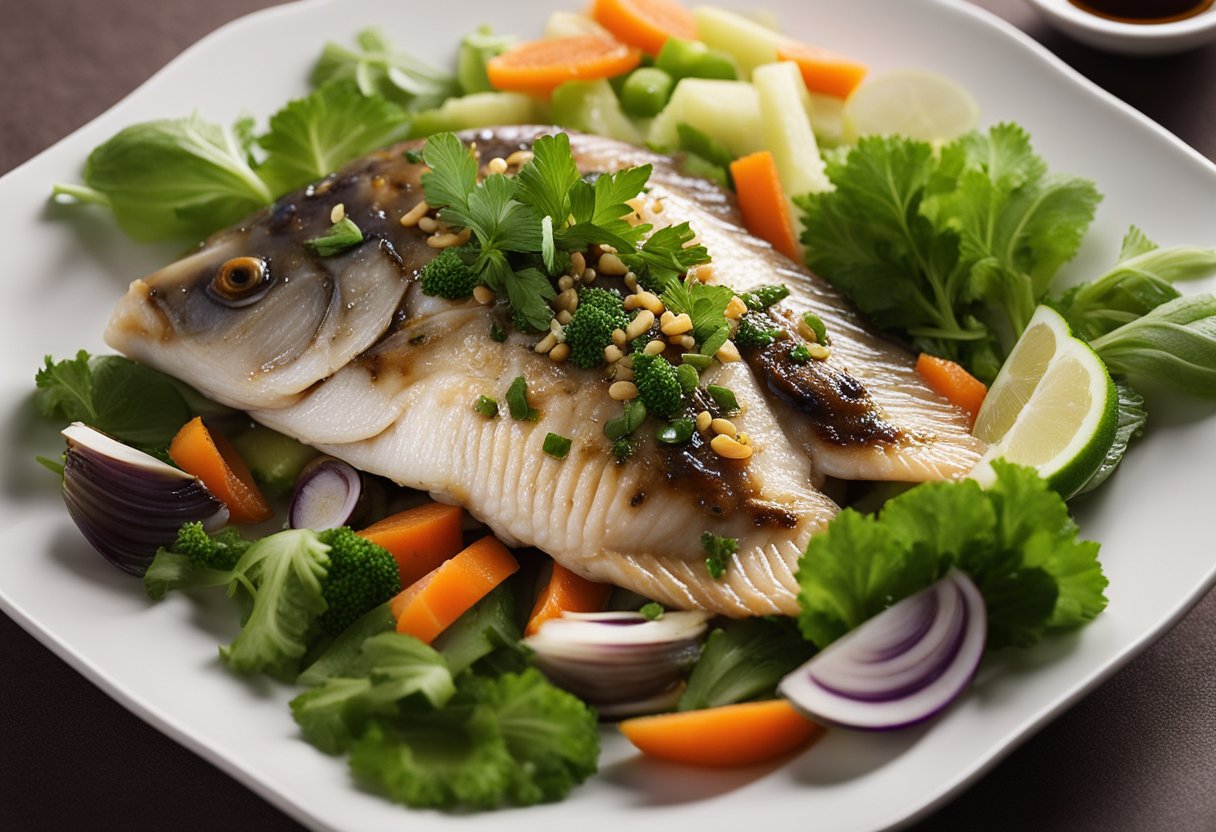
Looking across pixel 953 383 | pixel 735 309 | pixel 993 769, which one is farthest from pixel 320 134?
pixel 993 769

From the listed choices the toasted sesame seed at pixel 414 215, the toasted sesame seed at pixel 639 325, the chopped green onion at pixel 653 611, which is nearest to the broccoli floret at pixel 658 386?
the toasted sesame seed at pixel 639 325

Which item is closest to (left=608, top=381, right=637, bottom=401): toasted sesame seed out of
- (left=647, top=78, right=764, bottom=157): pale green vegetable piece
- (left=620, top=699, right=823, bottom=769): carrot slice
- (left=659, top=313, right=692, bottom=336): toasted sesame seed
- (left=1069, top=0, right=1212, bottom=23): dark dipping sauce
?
(left=659, top=313, right=692, bottom=336): toasted sesame seed

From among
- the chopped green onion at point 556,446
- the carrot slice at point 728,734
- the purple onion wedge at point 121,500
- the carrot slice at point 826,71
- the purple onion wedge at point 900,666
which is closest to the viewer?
the purple onion wedge at point 900,666

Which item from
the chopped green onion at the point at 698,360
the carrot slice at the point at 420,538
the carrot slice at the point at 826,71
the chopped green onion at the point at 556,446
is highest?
the carrot slice at the point at 826,71

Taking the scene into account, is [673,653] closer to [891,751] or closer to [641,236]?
[891,751]

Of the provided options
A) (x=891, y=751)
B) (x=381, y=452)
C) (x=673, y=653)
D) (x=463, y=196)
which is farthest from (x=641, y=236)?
(x=891, y=751)

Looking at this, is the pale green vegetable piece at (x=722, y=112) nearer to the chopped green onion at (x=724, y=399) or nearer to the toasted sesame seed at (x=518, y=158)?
the toasted sesame seed at (x=518, y=158)
